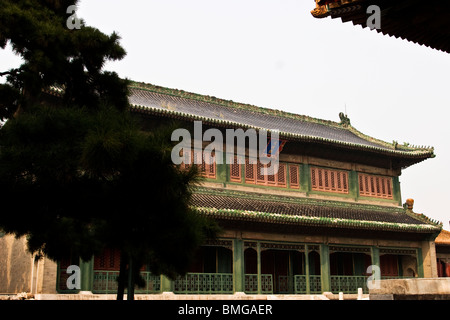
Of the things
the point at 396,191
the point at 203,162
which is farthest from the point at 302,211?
the point at 396,191

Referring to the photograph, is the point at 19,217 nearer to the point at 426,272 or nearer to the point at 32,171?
the point at 32,171

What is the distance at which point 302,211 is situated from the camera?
2067 centimetres

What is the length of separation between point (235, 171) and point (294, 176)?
278 centimetres

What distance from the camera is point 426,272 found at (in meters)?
23.1

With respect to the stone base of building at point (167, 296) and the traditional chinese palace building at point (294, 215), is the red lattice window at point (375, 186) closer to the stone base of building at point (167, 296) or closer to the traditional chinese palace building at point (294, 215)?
the traditional chinese palace building at point (294, 215)

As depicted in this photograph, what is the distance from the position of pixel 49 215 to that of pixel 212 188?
12.2m

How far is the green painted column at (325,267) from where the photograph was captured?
20.4m

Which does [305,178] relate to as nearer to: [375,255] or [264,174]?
[264,174]

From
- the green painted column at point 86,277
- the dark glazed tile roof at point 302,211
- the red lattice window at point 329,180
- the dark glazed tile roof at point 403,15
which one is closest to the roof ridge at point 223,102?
the red lattice window at point 329,180

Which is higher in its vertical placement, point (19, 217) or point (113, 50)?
point (113, 50)

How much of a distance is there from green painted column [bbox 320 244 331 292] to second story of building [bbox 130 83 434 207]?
2.33 meters

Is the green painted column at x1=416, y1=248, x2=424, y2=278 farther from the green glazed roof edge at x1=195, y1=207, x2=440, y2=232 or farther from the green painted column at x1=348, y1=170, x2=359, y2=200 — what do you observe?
the green painted column at x1=348, y1=170, x2=359, y2=200

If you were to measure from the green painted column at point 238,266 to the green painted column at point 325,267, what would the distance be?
3316mm
